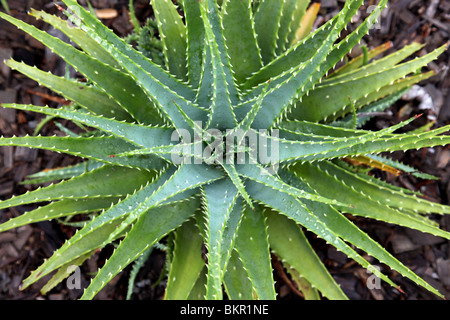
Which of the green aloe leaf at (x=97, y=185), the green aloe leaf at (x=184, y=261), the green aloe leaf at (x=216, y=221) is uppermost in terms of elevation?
the green aloe leaf at (x=97, y=185)

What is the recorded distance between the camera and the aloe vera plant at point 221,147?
901 millimetres

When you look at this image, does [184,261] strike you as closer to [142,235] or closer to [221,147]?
[142,235]

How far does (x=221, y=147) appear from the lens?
955 mm

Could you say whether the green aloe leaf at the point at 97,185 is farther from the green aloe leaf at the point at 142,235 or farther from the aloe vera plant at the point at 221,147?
the green aloe leaf at the point at 142,235

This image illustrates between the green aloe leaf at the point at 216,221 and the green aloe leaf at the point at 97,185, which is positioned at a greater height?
the green aloe leaf at the point at 97,185

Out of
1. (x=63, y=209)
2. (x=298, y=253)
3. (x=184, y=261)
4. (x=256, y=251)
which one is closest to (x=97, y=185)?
(x=63, y=209)

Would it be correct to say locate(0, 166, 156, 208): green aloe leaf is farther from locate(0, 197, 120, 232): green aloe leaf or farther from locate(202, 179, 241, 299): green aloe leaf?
locate(202, 179, 241, 299): green aloe leaf

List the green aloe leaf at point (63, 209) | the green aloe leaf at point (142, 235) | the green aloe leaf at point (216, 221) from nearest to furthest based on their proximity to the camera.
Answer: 1. the green aloe leaf at point (216, 221)
2. the green aloe leaf at point (142, 235)
3. the green aloe leaf at point (63, 209)

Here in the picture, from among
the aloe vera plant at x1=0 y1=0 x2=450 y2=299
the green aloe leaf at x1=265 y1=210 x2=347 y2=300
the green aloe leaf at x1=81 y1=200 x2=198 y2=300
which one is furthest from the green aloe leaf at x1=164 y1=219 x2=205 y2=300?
the green aloe leaf at x1=265 y1=210 x2=347 y2=300

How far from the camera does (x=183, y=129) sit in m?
0.98

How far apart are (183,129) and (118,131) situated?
0.53ft

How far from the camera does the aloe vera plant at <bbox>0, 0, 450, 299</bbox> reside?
2.96 feet

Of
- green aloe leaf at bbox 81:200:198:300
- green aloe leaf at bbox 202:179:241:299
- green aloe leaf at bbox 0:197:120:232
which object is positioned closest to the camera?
green aloe leaf at bbox 202:179:241:299
